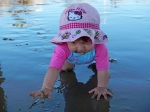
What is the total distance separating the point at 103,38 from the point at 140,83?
0.60m

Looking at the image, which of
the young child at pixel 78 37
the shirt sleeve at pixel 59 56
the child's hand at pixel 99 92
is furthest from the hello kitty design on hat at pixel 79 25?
the child's hand at pixel 99 92

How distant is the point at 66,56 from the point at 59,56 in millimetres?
91

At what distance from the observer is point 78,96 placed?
2270mm

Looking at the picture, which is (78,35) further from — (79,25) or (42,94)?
(42,94)

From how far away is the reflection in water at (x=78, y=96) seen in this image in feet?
6.70

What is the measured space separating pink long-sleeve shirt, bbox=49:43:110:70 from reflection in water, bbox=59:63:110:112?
0.71 ft

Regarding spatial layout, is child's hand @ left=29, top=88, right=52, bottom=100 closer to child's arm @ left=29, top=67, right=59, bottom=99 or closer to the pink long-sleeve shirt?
child's arm @ left=29, top=67, right=59, bottom=99

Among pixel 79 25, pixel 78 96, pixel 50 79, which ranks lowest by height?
pixel 78 96

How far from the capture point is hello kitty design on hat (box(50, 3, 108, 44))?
2088 mm

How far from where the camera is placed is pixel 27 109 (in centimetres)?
200

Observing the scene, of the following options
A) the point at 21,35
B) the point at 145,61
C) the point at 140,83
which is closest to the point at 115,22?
the point at 21,35

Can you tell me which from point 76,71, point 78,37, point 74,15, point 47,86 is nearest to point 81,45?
point 78,37

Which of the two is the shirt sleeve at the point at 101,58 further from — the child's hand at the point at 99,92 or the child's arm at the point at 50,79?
the child's arm at the point at 50,79

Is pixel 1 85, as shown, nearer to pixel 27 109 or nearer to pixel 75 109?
pixel 27 109
